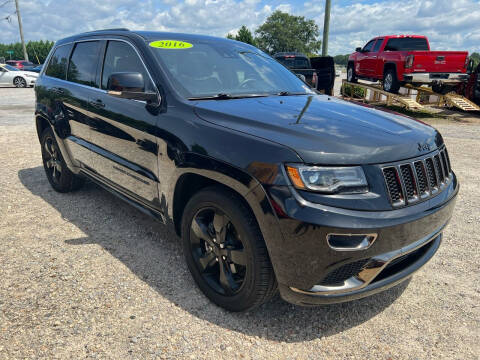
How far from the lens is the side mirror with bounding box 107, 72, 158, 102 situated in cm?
272

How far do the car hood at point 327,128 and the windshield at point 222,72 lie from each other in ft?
A: 0.96

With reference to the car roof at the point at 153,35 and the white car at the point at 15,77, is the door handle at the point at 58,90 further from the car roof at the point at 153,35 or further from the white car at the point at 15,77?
the white car at the point at 15,77

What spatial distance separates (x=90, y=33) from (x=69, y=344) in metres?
3.05

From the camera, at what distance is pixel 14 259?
320 centimetres

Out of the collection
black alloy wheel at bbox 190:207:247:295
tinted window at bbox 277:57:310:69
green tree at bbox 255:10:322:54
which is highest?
green tree at bbox 255:10:322:54

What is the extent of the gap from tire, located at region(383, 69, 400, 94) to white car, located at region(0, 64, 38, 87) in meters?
19.1

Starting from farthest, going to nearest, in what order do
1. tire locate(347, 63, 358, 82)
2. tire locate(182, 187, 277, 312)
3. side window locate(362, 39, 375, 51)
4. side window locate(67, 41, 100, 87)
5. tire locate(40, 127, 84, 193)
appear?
1. tire locate(347, 63, 358, 82)
2. side window locate(362, 39, 375, 51)
3. tire locate(40, 127, 84, 193)
4. side window locate(67, 41, 100, 87)
5. tire locate(182, 187, 277, 312)

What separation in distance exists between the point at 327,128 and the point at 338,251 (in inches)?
28.7

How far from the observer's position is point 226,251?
7.92 feet

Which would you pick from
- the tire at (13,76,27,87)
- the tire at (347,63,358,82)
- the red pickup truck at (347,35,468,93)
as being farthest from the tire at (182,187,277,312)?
the tire at (13,76,27,87)

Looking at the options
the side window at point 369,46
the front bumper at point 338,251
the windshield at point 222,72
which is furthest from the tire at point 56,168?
the side window at point 369,46

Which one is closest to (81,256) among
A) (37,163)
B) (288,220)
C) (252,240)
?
(252,240)

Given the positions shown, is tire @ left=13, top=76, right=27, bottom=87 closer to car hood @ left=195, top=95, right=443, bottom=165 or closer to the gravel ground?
the gravel ground

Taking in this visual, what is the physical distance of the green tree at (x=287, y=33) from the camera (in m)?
87.2
